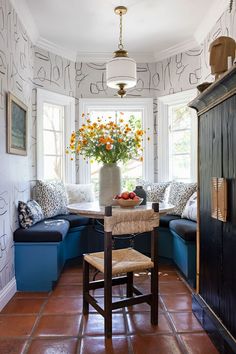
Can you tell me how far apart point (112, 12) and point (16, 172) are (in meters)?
1.95

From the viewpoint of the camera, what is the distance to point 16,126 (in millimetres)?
3057

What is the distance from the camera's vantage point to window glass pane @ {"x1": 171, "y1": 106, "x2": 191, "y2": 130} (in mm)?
4211

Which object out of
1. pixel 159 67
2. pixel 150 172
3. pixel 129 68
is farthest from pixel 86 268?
pixel 159 67

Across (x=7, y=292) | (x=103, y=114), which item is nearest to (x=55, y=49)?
(x=103, y=114)

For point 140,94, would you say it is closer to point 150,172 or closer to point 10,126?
point 150,172

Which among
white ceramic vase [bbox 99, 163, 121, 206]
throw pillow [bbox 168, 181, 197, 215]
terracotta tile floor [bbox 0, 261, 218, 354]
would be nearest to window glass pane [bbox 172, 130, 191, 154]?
throw pillow [bbox 168, 181, 197, 215]

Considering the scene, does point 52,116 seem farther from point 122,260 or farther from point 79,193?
point 122,260

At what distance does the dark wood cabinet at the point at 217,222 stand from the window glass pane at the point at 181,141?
1918 millimetres

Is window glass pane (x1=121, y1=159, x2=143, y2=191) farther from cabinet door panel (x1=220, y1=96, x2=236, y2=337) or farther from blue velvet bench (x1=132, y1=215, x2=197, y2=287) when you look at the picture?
cabinet door panel (x1=220, y1=96, x2=236, y2=337)

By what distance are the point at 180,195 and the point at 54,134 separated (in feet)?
6.31

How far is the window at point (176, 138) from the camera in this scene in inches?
162

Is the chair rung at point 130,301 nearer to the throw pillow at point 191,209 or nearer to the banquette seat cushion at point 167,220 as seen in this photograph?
the throw pillow at point 191,209

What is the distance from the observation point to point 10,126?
280 cm

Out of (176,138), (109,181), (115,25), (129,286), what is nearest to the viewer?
(129,286)
